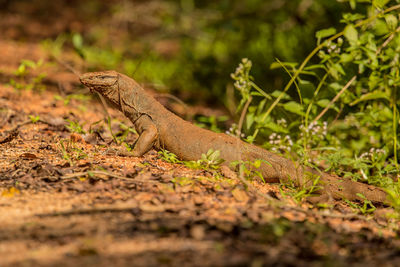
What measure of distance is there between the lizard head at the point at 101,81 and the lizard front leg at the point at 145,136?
0.54 metres

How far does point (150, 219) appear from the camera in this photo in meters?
3.51

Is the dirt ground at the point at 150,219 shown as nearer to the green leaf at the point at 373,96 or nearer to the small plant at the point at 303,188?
the small plant at the point at 303,188

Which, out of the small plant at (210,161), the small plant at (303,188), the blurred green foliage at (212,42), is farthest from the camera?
the blurred green foliage at (212,42)

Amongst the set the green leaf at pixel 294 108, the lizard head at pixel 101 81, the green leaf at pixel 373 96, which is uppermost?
the lizard head at pixel 101 81

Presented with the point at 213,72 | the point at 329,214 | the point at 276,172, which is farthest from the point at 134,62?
the point at 329,214

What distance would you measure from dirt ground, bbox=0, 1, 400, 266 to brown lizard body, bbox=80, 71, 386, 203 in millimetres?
205

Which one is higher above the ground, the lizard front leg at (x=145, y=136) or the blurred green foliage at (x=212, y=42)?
the blurred green foliage at (x=212, y=42)

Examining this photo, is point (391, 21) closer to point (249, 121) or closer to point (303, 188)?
point (249, 121)

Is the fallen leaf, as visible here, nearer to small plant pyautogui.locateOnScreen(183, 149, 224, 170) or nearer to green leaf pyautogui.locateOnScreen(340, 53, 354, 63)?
small plant pyautogui.locateOnScreen(183, 149, 224, 170)

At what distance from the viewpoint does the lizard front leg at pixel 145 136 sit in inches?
208

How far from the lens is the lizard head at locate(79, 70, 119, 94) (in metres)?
5.75

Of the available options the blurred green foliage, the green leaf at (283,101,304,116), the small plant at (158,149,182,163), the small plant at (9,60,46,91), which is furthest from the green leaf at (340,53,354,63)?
the small plant at (9,60,46,91)

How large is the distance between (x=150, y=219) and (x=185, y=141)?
1.96 meters

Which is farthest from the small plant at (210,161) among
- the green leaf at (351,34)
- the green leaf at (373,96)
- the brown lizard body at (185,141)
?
the green leaf at (351,34)
